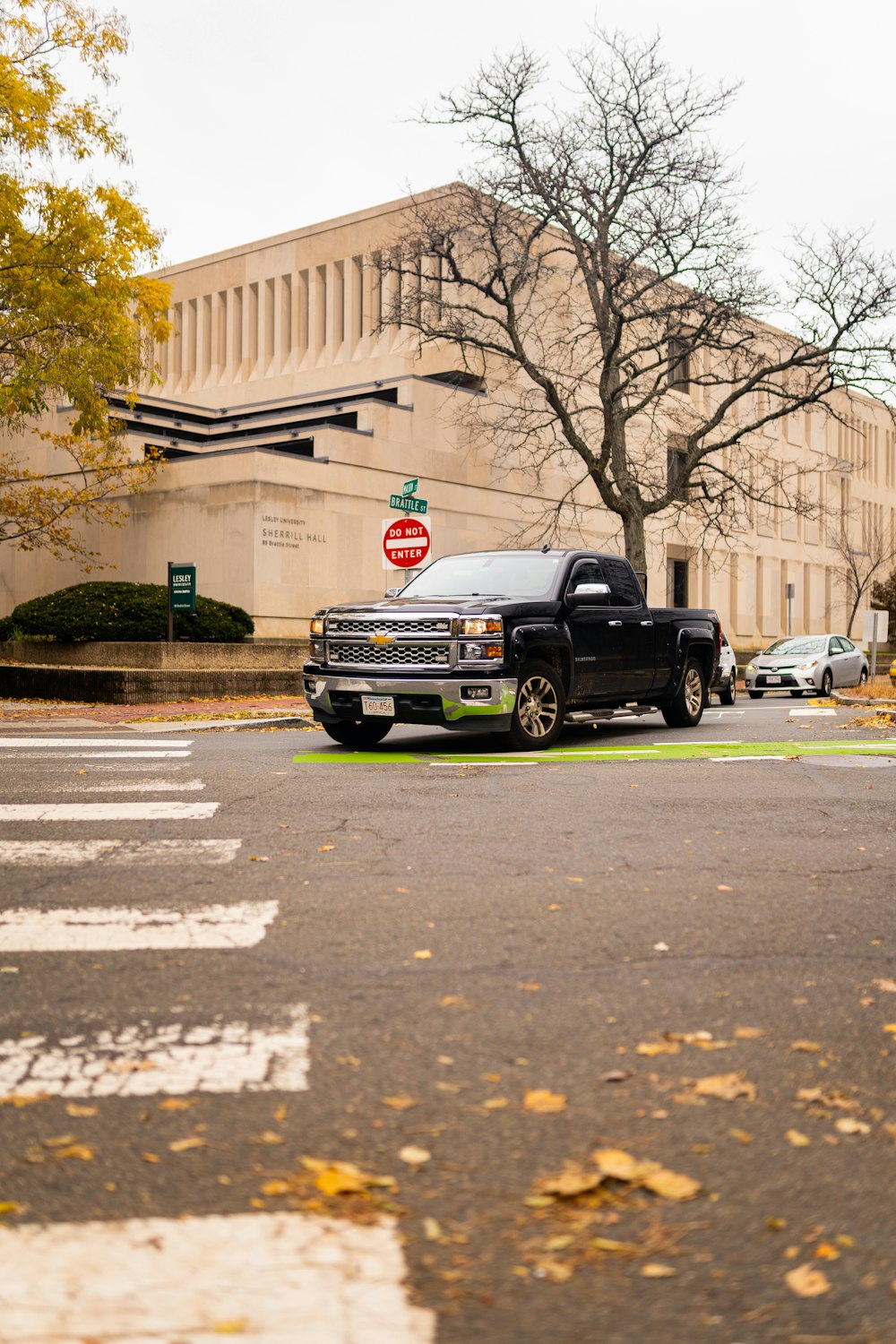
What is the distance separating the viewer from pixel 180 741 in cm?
1377

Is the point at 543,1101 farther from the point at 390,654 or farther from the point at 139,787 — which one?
the point at 390,654

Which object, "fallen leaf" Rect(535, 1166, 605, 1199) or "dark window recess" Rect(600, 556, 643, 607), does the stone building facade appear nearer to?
"dark window recess" Rect(600, 556, 643, 607)

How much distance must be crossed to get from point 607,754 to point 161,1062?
9698 mm

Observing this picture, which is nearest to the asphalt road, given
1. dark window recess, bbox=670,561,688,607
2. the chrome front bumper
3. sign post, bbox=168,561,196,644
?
the chrome front bumper

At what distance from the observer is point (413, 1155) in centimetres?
323

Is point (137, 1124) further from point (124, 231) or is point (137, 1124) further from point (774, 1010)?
point (124, 231)

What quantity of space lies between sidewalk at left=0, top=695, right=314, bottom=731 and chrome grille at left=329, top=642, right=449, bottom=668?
379cm

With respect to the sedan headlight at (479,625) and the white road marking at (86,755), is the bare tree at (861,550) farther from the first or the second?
the white road marking at (86,755)

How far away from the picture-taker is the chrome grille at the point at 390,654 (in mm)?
12672

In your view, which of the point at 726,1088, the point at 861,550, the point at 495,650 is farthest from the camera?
the point at 861,550

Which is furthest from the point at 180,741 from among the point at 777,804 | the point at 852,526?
the point at 852,526

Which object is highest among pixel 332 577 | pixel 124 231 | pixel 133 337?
pixel 124 231

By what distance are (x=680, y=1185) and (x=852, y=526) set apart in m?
74.1

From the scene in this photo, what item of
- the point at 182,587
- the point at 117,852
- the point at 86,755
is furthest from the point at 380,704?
the point at 182,587
